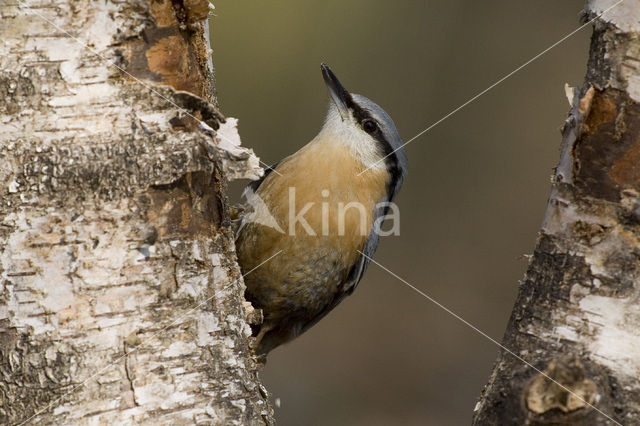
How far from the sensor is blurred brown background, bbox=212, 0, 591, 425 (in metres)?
5.89

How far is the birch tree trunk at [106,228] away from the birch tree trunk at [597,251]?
2.53ft

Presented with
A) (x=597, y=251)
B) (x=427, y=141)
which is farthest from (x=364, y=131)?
(x=427, y=141)

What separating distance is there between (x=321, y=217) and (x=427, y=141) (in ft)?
11.5

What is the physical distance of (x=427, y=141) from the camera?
642 cm

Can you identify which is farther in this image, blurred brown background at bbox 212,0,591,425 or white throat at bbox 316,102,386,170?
blurred brown background at bbox 212,0,591,425

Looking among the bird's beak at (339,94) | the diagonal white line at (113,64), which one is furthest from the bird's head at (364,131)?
the diagonal white line at (113,64)

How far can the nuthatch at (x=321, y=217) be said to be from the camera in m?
3.07

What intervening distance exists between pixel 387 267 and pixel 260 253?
372 cm

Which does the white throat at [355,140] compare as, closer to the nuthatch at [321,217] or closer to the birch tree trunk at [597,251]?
the nuthatch at [321,217]

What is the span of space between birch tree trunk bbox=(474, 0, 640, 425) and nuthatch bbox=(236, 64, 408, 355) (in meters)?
1.31

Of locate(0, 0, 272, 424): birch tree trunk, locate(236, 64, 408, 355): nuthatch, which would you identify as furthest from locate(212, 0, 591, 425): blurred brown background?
locate(0, 0, 272, 424): birch tree trunk

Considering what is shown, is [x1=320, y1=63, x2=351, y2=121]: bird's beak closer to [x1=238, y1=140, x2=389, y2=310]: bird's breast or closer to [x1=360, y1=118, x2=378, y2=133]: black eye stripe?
[x1=360, y1=118, x2=378, y2=133]: black eye stripe

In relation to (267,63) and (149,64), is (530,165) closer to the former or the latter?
(267,63)

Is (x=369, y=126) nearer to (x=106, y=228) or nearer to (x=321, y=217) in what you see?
(x=321, y=217)
